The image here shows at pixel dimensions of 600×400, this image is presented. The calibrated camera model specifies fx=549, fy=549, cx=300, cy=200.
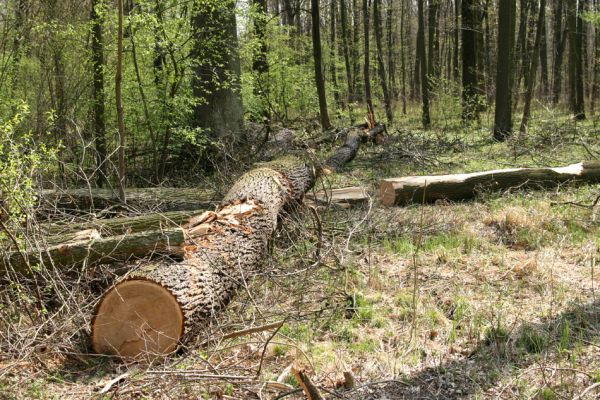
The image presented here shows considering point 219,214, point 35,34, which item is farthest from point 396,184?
point 35,34

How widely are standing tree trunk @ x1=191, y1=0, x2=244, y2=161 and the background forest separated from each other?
4cm

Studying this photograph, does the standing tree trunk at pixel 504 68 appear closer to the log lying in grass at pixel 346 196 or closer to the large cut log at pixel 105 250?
the log lying in grass at pixel 346 196

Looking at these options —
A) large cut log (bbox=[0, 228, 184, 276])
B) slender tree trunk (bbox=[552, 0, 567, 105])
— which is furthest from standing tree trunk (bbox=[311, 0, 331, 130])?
slender tree trunk (bbox=[552, 0, 567, 105])

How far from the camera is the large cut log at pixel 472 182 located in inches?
308

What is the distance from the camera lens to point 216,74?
9938mm

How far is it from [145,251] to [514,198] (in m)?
5.38

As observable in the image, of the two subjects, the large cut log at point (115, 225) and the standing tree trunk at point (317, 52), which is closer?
the large cut log at point (115, 225)

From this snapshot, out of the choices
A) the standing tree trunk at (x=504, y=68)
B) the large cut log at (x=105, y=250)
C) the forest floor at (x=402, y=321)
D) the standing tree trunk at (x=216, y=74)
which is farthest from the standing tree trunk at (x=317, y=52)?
the large cut log at (x=105, y=250)

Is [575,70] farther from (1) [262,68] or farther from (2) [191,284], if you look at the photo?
(2) [191,284]

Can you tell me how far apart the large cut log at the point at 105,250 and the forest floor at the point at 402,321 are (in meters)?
0.66

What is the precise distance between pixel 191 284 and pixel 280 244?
2208 mm

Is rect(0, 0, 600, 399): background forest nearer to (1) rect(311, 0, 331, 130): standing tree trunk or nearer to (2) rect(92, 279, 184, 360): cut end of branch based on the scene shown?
(2) rect(92, 279, 184, 360): cut end of branch

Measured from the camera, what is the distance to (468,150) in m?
12.6

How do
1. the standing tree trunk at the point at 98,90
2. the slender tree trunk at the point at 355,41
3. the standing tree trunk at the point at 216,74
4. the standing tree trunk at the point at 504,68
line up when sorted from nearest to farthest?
the standing tree trunk at the point at 98,90 < the standing tree trunk at the point at 216,74 < the standing tree trunk at the point at 504,68 < the slender tree trunk at the point at 355,41
